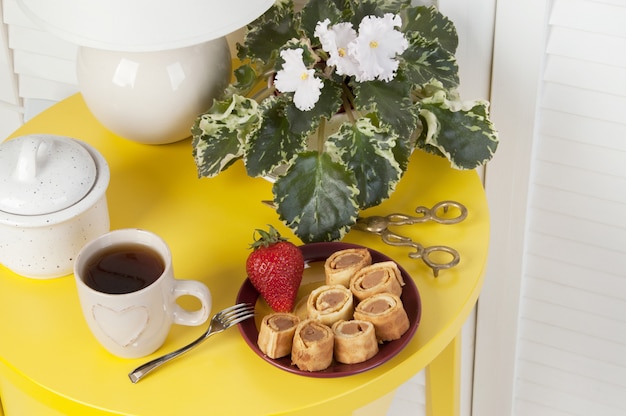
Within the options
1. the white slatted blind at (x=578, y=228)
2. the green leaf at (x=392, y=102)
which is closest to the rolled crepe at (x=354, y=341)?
the green leaf at (x=392, y=102)

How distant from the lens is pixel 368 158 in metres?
0.92

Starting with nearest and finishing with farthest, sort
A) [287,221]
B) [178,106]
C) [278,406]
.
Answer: [278,406], [287,221], [178,106]

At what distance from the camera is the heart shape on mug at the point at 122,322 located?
2.62 feet

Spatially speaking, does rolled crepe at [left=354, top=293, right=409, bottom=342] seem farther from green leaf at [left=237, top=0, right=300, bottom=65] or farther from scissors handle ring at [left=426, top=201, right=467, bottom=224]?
green leaf at [left=237, top=0, right=300, bottom=65]

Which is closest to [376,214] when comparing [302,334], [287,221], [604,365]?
[287,221]

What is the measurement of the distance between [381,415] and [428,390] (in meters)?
0.08

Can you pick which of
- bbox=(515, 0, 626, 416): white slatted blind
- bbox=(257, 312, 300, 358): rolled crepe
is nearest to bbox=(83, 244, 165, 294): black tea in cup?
bbox=(257, 312, 300, 358): rolled crepe

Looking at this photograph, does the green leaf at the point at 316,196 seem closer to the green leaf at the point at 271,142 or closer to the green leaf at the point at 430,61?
the green leaf at the point at 271,142

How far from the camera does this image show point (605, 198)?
1152 millimetres

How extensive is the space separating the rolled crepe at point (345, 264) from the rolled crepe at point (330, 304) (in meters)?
0.01

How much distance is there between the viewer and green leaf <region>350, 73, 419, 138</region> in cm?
93

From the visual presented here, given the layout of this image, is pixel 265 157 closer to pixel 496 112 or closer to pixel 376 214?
pixel 376 214

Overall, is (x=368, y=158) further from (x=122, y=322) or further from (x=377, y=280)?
(x=122, y=322)

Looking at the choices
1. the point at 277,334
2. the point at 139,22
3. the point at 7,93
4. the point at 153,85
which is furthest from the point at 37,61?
the point at 277,334
